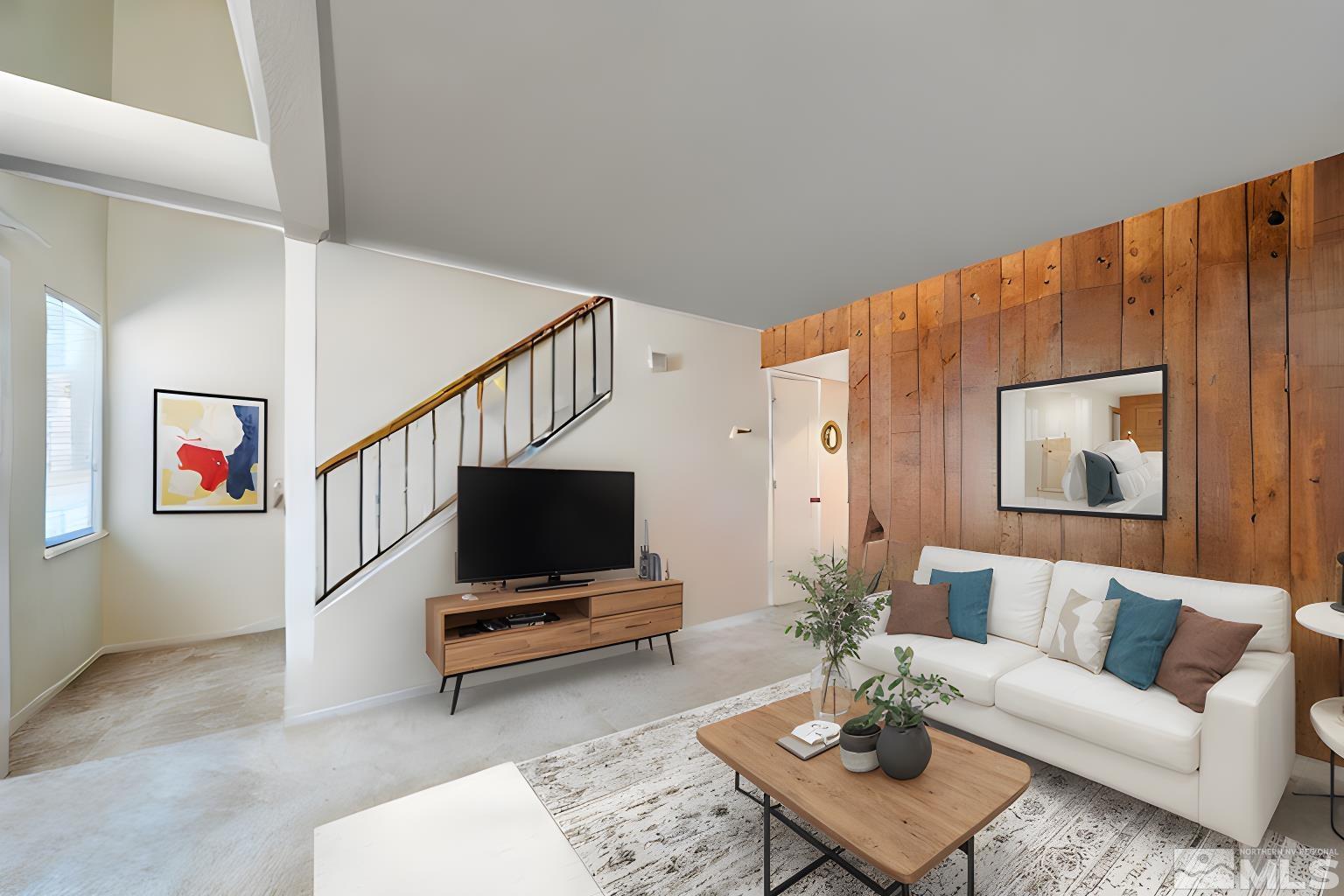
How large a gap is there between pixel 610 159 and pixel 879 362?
3.00 metres

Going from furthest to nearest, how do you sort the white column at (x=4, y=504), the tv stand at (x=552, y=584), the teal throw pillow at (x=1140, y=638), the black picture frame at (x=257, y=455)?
1. the black picture frame at (x=257, y=455)
2. the tv stand at (x=552, y=584)
3. the white column at (x=4, y=504)
4. the teal throw pillow at (x=1140, y=638)

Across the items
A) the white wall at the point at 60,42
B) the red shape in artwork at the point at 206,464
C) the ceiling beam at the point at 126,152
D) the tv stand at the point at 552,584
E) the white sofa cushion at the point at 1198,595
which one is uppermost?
the white wall at the point at 60,42

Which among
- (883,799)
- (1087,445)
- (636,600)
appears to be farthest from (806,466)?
(883,799)

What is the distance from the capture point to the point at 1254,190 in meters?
2.45

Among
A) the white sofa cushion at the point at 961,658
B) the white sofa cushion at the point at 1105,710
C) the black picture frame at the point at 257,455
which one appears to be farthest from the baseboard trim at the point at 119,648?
the white sofa cushion at the point at 1105,710

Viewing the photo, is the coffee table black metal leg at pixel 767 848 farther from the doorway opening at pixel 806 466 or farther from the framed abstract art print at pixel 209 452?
the framed abstract art print at pixel 209 452

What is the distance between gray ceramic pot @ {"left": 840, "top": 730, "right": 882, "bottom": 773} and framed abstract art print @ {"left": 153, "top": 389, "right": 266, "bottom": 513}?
5028 millimetres

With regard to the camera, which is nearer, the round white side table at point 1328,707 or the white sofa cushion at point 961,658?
the round white side table at point 1328,707

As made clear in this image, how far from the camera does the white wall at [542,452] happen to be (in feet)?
10.2

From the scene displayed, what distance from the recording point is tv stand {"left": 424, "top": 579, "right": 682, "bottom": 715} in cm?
299

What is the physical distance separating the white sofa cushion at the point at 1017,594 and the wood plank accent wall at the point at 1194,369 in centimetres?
31

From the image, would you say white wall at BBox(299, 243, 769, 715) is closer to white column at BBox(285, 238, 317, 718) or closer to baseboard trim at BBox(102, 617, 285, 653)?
white column at BBox(285, 238, 317, 718)

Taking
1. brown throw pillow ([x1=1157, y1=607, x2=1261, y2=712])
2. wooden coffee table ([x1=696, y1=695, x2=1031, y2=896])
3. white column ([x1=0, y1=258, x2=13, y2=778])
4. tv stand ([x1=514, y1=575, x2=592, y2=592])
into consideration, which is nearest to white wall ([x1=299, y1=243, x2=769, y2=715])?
tv stand ([x1=514, y1=575, x2=592, y2=592])

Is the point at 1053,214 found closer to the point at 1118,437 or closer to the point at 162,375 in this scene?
the point at 1118,437
